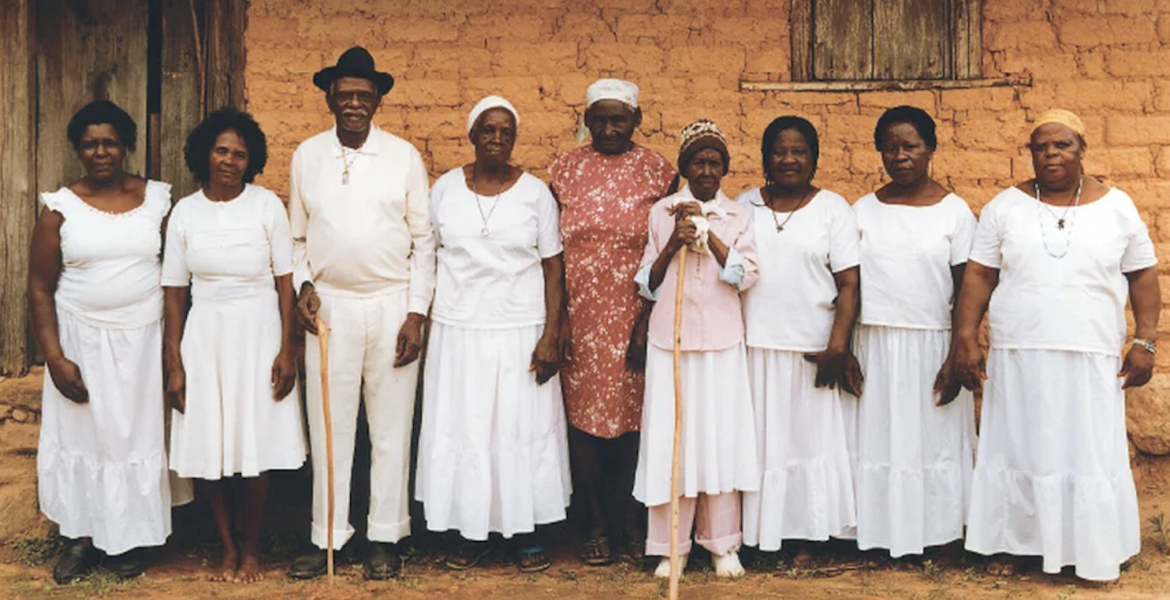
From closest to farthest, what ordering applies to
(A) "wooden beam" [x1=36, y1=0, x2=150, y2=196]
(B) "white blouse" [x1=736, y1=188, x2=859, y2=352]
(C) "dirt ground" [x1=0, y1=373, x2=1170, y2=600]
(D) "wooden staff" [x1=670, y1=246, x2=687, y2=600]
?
(D) "wooden staff" [x1=670, y1=246, x2=687, y2=600] < (C) "dirt ground" [x1=0, y1=373, x2=1170, y2=600] < (B) "white blouse" [x1=736, y1=188, x2=859, y2=352] < (A) "wooden beam" [x1=36, y1=0, x2=150, y2=196]

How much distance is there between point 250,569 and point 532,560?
3.72 ft

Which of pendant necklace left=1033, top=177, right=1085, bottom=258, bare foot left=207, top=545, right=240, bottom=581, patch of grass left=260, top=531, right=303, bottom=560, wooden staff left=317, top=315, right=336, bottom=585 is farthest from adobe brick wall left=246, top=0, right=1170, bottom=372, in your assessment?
bare foot left=207, top=545, right=240, bottom=581

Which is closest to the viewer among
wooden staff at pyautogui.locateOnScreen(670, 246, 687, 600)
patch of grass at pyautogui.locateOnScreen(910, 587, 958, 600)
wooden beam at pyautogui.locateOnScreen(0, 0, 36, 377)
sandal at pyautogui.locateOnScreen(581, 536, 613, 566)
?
wooden staff at pyautogui.locateOnScreen(670, 246, 687, 600)

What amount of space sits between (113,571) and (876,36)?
420 cm

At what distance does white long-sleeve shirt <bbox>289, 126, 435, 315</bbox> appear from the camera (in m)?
4.71

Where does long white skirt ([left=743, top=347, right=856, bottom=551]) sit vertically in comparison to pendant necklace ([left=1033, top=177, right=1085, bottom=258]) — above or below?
below

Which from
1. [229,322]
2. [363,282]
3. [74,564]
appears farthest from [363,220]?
[74,564]

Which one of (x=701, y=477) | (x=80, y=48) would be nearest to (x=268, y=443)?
(x=701, y=477)

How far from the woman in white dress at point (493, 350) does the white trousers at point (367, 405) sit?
4.7 inches

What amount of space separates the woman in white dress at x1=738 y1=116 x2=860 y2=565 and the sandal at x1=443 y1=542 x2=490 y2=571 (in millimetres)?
1104

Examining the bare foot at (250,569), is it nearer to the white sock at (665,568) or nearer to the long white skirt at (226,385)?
the long white skirt at (226,385)

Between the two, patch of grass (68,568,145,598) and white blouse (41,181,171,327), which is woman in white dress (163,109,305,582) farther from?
patch of grass (68,568,145,598)

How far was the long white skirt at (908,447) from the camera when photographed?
475 centimetres

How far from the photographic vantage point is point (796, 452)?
479 centimetres
